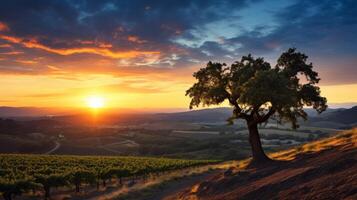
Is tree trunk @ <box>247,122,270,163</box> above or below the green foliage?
below

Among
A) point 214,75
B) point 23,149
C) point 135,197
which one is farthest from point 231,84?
point 23,149

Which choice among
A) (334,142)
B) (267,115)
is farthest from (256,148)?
(334,142)

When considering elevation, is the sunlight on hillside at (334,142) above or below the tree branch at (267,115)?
below

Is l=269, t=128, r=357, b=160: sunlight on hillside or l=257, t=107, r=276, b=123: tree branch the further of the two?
l=257, t=107, r=276, b=123: tree branch

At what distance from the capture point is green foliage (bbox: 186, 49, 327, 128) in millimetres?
35906

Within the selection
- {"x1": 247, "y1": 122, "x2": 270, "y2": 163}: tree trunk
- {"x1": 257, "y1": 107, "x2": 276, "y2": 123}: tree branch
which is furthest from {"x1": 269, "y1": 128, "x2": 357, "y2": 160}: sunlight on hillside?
{"x1": 257, "y1": 107, "x2": 276, "y2": 123}: tree branch

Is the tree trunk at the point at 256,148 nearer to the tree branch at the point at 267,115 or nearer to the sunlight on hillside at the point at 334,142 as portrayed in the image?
the tree branch at the point at 267,115

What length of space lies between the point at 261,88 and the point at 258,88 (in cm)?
32

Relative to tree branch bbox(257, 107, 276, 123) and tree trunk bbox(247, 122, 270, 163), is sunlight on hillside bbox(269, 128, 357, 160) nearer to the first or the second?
tree trunk bbox(247, 122, 270, 163)

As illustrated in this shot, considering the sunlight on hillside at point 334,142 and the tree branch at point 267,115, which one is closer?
Answer: the sunlight on hillside at point 334,142

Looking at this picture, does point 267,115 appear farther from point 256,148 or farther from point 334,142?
point 334,142

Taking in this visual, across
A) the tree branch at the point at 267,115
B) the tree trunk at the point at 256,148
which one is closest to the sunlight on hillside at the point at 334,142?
the tree trunk at the point at 256,148

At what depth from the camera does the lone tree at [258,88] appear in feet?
118

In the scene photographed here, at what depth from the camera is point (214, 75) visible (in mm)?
42062
